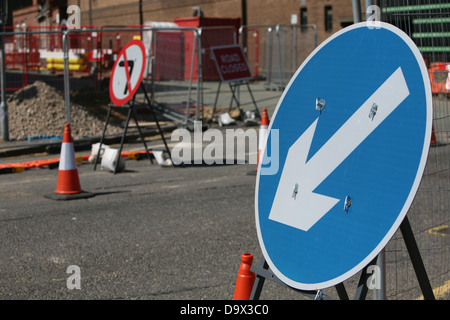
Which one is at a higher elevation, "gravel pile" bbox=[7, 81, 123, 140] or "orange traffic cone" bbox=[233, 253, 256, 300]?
"gravel pile" bbox=[7, 81, 123, 140]

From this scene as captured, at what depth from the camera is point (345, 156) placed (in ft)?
8.17

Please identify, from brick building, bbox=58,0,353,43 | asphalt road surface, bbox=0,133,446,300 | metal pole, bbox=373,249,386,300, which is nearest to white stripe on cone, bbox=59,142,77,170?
asphalt road surface, bbox=0,133,446,300

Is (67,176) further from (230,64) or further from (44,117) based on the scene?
(230,64)

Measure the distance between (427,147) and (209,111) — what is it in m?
16.5

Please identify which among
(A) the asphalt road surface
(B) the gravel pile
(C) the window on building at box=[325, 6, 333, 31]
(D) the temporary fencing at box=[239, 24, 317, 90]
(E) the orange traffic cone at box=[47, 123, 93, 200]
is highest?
(C) the window on building at box=[325, 6, 333, 31]

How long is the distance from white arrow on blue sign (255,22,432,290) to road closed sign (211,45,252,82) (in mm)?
13438

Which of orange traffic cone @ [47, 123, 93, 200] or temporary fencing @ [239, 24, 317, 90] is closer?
orange traffic cone @ [47, 123, 93, 200]

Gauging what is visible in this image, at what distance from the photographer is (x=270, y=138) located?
9.70 ft

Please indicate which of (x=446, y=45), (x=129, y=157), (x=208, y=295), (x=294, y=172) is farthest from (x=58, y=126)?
(x=294, y=172)

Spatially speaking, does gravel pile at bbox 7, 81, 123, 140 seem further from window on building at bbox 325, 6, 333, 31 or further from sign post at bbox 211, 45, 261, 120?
window on building at bbox 325, 6, 333, 31

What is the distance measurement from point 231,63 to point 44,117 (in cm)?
489

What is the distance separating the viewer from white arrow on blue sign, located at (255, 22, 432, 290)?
2254mm

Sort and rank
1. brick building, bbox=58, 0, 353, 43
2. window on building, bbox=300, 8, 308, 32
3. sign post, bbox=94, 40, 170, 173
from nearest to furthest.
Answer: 1. sign post, bbox=94, 40, 170, 173
2. brick building, bbox=58, 0, 353, 43
3. window on building, bbox=300, 8, 308, 32

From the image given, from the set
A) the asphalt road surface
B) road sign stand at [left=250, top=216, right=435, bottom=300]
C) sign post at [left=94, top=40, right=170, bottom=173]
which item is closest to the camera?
road sign stand at [left=250, top=216, right=435, bottom=300]
